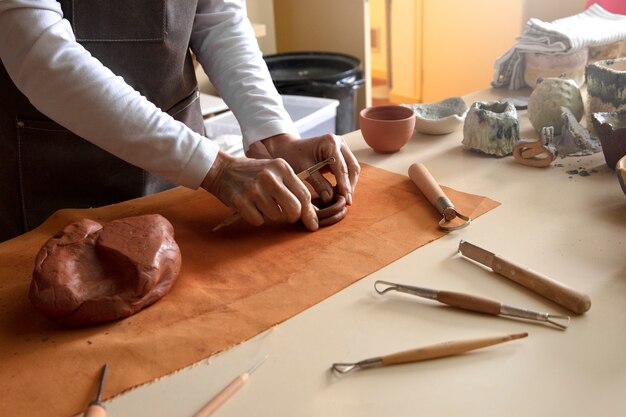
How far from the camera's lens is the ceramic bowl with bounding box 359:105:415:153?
139 centimetres

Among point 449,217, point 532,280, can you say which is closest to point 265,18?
point 449,217

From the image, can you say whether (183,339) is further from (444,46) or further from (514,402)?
(444,46)

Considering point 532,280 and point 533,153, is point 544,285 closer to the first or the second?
point 532,280

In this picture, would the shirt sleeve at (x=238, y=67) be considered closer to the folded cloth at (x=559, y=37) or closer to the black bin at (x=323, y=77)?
the folded cloth at (x=559, y=37)

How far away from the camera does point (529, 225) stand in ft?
3.51

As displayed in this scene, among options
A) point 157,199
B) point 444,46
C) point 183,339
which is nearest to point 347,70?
point 444,46

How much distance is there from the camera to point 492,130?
4.46 ft

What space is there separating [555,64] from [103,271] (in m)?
1.39

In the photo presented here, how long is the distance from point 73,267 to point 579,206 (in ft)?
2.94

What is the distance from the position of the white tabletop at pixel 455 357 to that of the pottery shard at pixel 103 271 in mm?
167

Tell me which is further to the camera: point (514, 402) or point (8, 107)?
point (8, 107)

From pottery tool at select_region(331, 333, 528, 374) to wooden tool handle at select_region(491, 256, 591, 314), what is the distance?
0.46 ft

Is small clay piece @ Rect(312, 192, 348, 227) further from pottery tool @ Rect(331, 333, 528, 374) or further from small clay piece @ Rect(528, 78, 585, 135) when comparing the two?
small clay piece @ Rect(528, 78, 585, 135)

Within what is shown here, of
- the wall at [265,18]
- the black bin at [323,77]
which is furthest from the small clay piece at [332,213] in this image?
the wall at [265,18]
